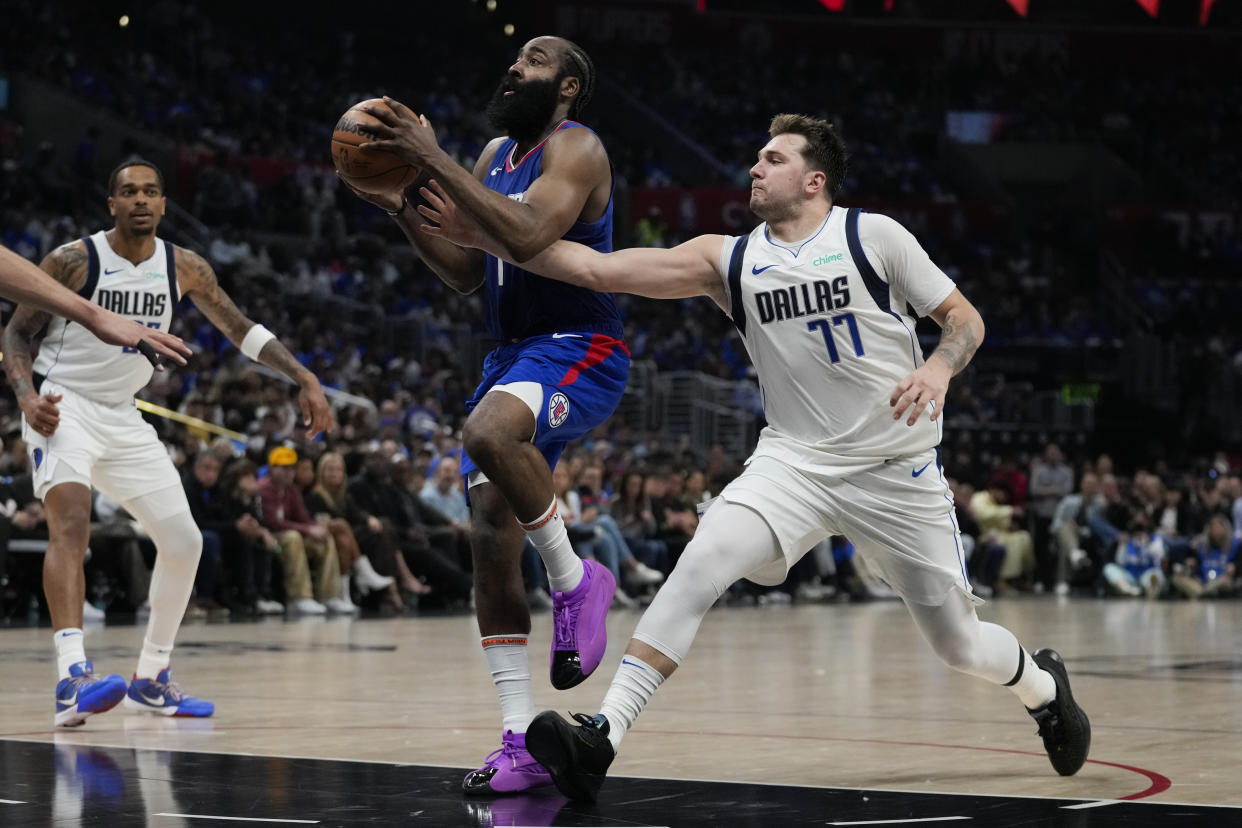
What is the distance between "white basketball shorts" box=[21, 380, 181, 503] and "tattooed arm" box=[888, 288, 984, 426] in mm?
3517

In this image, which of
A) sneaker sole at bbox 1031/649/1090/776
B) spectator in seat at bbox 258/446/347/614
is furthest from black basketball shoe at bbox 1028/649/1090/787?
spectator in seat at bbox 258/446/347/614

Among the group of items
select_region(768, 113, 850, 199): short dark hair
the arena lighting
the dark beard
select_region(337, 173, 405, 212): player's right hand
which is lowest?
select_region(337, 173, 405, 212): player's right hand

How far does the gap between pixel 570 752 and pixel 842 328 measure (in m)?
1.61

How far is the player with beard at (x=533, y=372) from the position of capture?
16.5ft

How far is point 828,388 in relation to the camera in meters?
5.31

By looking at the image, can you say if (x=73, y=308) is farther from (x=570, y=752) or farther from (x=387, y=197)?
(x=570, y=752)

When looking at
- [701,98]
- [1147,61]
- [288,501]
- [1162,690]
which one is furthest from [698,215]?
[1162,690]

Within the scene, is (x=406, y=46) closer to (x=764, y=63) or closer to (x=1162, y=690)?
(x=764, y=63)

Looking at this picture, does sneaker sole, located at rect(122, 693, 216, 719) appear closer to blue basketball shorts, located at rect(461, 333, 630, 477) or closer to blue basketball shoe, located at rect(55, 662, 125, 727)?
blue basketball shoe, located at rect(55, 662, 125, 727)

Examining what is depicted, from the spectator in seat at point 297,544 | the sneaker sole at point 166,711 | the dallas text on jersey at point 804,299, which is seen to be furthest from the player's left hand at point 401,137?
the spectator in seat at point 297,544

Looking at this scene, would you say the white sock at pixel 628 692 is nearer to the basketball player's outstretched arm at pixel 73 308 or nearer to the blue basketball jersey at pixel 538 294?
the blue basketball jersey at pixel 538 294

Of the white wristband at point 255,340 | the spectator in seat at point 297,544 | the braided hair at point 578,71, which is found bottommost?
the spectator in seat at point 297,544

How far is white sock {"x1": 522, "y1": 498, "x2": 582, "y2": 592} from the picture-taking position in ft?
17.1

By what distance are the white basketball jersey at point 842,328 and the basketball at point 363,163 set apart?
1.09m
